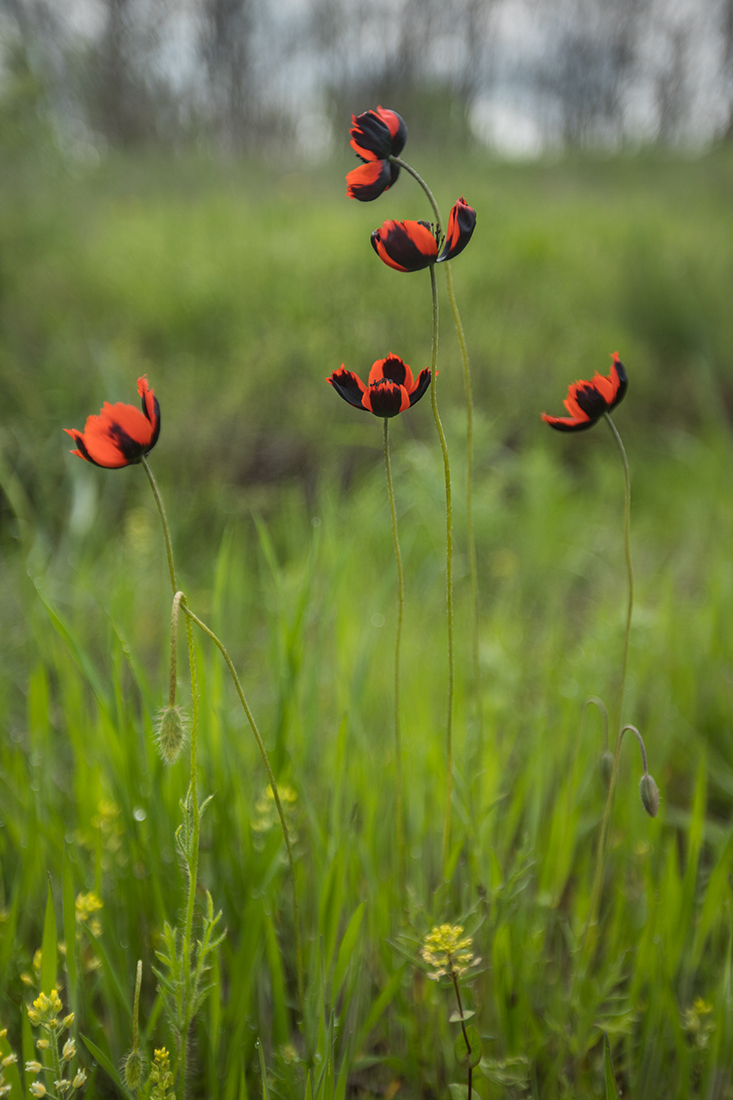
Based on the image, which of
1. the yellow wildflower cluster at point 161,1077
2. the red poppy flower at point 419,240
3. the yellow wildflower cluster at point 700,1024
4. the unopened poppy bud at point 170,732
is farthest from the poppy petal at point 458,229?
the yellow wildflower cluster at point 700,1024

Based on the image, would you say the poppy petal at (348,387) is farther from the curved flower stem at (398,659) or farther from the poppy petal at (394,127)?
the poppy petal at (394,127)

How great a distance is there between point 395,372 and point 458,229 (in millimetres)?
103

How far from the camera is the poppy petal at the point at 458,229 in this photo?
1.36 ft

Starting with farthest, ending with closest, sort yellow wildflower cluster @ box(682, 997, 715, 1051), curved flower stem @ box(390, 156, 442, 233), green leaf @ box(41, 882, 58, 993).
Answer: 1. yellow wildflower cluster @ box(682, 997, 715, 1051)
2. green leaf @ box(41, 882, 58, 993)
3. curved flower stem @ box(390, 156, 442, 233)

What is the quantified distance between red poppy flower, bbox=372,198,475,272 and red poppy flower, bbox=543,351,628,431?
14cm

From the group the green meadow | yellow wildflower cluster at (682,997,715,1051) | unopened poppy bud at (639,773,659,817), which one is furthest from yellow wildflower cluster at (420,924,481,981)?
yellow wildflower cluster at (682,997,715,1051)

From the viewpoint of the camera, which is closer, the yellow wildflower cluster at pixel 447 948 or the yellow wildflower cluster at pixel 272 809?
the yellow wildflower cluster at pixel 447 948

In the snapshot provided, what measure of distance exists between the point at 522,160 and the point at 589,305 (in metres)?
3.36

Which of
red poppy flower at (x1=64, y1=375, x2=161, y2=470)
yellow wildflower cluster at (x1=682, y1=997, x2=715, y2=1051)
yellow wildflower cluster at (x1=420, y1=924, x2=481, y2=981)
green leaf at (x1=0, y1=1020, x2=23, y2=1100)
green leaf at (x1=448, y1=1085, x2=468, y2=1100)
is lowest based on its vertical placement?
yellow wildflower cluster at (x1=682, y1=997, x2=715, y2=1051)

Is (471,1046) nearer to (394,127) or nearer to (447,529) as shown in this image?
(447,529)

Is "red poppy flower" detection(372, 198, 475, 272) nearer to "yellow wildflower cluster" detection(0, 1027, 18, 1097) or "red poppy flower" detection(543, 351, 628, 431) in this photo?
"red poppy flower" detection(543, 351, 628, 431)

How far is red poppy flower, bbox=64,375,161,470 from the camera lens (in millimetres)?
419

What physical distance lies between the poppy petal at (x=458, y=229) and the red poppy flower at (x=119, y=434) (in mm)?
213

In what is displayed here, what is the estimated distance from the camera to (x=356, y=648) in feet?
3.54
